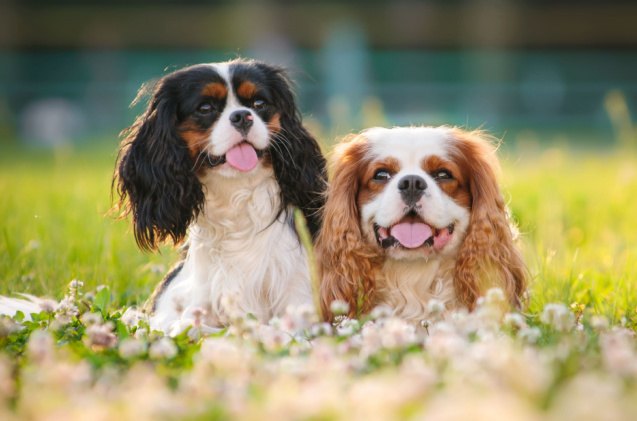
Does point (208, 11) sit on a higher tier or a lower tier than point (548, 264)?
higher

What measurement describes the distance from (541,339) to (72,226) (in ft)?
10.6

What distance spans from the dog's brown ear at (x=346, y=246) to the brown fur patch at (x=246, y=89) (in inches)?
16.1

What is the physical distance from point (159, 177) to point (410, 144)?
94cm

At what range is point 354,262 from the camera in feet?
11.0

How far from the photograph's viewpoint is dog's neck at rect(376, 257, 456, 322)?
338 centimetres

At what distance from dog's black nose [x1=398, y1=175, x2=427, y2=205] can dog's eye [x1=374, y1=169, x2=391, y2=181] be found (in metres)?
0.18

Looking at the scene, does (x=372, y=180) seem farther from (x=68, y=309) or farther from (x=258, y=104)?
(x=68, y=309)

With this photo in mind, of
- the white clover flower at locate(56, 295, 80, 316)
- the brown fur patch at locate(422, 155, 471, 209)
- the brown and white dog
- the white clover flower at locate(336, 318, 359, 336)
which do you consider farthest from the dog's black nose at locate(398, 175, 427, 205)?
the white clover flower at locate(56, 295, 80, 316)

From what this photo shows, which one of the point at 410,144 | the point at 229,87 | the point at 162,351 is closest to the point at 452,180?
the point at 410,144

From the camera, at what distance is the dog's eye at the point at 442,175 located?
10.9ft

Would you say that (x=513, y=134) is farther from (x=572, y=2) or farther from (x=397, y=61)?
(x=572, y=2)

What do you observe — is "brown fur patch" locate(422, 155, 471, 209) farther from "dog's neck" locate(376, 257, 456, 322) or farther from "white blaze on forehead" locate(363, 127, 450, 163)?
"dog's neck" locate(376, 257, 456, 322)

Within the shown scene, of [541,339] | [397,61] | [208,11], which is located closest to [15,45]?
[208,11]

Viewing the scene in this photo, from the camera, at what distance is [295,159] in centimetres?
357
